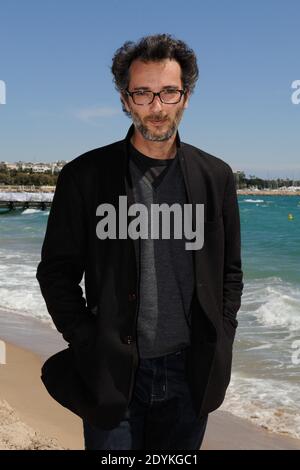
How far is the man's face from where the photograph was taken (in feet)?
6.92

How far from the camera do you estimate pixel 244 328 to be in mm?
10328

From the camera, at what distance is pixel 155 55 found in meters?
2.10

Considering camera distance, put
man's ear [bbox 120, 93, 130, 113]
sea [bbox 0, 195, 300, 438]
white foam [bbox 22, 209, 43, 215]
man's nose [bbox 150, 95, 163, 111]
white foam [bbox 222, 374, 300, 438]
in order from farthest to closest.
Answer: white foam [bbox 22, 209, 43, 215] < sea [bbox 0, 195, 300, 438] < white foam [bbox 222, 374, 300, 438] < man's ear [bbox 120, 93, 130, 113] < man's nose [bbox 150, 95, 163, 111]

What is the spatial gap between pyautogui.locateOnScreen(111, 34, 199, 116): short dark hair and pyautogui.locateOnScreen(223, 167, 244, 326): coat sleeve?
427 mm

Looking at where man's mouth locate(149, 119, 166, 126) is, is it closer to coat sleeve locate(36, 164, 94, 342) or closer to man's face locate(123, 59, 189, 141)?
man's face locate(123, 59, 189, 141)

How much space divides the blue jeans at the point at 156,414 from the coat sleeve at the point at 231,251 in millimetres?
305

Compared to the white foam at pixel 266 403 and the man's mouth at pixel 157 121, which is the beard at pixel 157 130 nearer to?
the man's mouth at pixel 157 121

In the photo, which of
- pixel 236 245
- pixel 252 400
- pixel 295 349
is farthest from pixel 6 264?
pixel 236 245

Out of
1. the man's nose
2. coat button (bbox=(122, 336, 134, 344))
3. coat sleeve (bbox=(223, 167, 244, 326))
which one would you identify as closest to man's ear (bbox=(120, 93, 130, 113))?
the man's nose

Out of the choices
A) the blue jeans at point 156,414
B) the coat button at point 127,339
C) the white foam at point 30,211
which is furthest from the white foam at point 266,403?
the white foam at point 30,211

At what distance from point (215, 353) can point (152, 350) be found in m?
0.24

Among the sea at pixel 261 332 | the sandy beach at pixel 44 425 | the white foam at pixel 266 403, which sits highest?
the sandy beach at pixel 44 425

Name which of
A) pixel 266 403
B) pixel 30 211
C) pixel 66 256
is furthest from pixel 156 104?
pixel 30 211

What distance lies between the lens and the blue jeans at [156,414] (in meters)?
2.06
